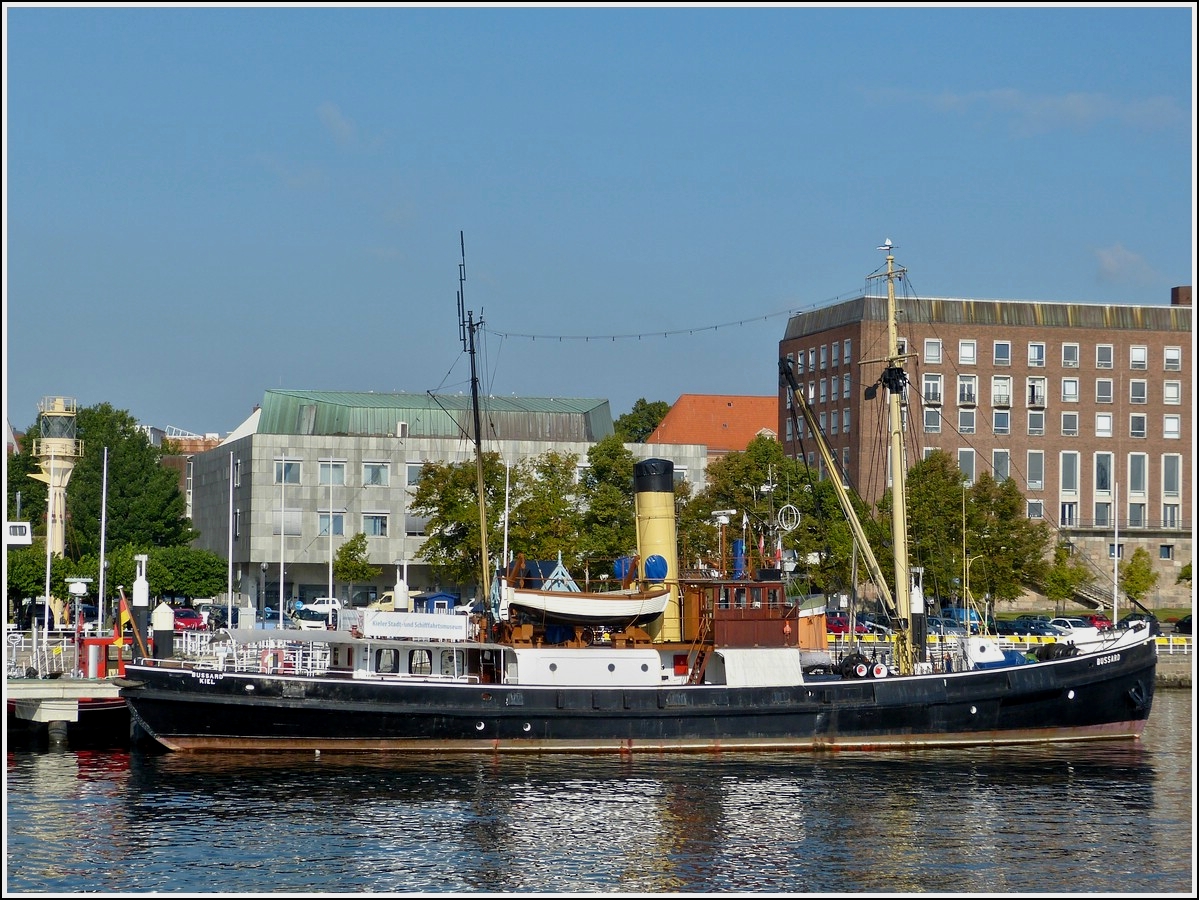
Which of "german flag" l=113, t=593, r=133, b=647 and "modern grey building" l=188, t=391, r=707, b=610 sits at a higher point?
"modern grey building" l=188, t=391, r=707, b=610

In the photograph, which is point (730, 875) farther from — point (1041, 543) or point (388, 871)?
point (1041, 543)

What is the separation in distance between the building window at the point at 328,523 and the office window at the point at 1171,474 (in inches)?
2102

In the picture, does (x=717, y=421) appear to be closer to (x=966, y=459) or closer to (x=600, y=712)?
(x=966, y=459)

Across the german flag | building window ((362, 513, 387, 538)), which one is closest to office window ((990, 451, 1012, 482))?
building window ((362, 513, 387, 538))

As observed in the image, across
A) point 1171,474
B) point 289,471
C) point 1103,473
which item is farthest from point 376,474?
point 1171,474

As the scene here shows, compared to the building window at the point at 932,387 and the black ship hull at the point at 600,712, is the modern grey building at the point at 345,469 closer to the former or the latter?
the building window at the point at 932,387

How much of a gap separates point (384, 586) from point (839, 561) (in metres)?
33.8

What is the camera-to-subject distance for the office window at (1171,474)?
10881 cm

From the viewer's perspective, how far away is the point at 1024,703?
1818 inches

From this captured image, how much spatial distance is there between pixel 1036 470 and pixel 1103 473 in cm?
450

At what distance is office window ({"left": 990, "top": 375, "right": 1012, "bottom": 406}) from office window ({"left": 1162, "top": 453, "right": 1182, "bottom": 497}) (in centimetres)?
1123

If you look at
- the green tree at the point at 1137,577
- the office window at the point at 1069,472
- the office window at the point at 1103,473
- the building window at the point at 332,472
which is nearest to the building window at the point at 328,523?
the building window at the point at 332,472

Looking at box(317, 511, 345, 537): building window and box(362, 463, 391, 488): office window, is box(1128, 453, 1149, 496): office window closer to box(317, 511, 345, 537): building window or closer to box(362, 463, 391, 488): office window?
box(362, 463, 391, 488): office window

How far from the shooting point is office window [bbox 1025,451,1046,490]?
355 feet
